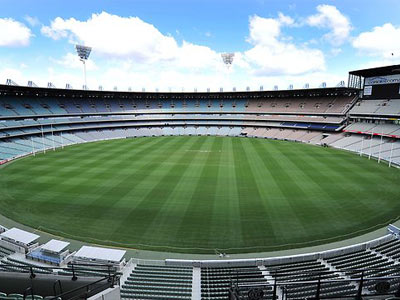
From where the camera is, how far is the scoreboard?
169 ft

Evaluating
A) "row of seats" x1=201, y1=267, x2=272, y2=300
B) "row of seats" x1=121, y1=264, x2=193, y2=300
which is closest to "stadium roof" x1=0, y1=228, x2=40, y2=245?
"row of seats" x1=121, y1=264, x2=193, y2=300

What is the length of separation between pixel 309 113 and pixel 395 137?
2462 centimetres

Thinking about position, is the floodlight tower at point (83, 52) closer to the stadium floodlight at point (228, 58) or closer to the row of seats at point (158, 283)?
the stadium floodlight at point (228, 58)

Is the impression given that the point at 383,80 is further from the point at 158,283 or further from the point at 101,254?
the point at 101,254

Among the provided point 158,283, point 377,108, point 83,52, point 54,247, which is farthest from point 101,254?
point 83,52

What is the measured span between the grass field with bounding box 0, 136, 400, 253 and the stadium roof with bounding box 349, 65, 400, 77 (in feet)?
71.8

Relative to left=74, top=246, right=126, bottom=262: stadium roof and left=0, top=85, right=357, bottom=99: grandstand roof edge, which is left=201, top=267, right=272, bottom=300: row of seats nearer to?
left=74, top=246, right=126, bottom=262: stadium roof

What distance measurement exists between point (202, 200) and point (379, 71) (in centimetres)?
5046

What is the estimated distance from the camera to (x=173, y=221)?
20.2 meters

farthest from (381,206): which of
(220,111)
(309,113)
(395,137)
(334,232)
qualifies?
(220,111)

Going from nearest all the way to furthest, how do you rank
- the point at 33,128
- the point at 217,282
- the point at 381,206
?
the point at 217,282 < the point at 381,206 < the point at 33,128

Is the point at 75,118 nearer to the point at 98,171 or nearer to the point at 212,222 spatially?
the point at 98,171

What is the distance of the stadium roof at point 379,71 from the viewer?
1932 inches

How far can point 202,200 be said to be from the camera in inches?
951
